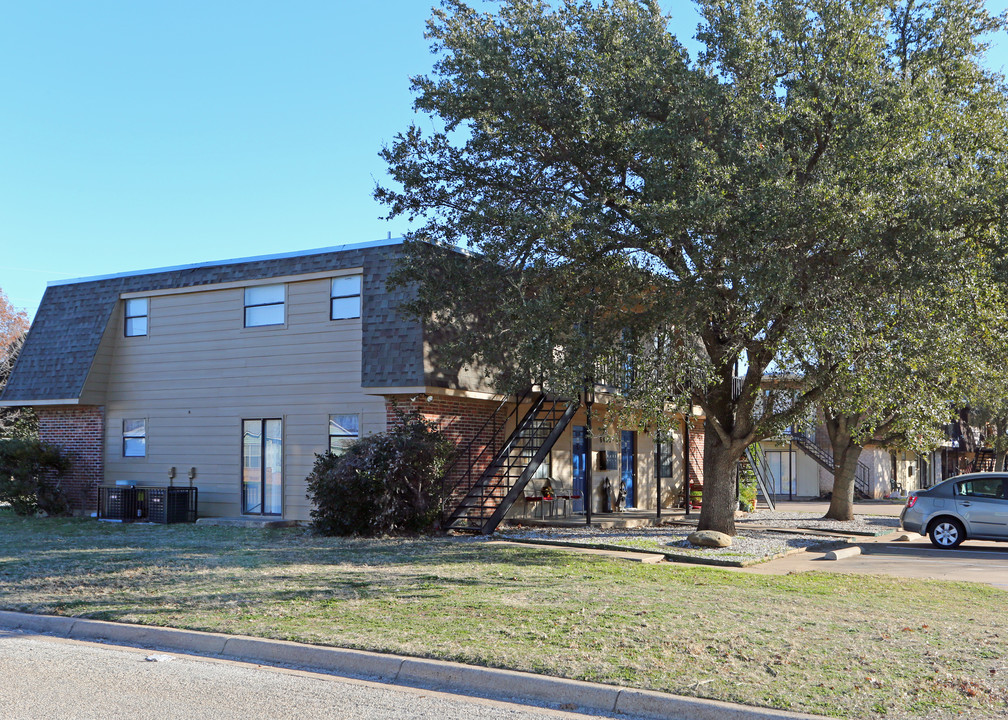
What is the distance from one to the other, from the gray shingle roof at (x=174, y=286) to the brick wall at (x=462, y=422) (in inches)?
25.9

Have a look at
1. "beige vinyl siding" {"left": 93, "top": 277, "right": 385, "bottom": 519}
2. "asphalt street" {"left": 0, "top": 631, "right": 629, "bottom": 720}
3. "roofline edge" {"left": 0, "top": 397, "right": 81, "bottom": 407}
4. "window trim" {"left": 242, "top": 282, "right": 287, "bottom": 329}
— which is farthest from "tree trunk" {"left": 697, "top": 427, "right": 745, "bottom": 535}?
"roofline edge" {"left": 0, "top": 397, "right": 81, "bottom": 407}

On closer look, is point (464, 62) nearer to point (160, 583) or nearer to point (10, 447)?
point (160, 583)

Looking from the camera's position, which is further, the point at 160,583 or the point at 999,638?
the point at 160,583

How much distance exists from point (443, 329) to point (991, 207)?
33.4 feet

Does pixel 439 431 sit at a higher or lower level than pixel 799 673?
higher

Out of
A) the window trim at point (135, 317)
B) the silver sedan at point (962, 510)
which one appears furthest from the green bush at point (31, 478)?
the silver sedan at point (962, 510)

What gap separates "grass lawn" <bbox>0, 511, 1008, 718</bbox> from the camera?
6.95 m

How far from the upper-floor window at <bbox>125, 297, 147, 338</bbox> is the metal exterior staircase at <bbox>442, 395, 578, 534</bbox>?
9405mm

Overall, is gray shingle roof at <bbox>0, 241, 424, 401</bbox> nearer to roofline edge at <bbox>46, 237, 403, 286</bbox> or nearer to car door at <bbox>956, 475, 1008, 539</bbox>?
roofline edge at <bbox>46, 237, 403, 286</bbox>

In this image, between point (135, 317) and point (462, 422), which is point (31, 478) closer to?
point (135, 317)

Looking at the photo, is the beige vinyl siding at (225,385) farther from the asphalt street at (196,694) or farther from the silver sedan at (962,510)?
the asphalt street at (196,694)

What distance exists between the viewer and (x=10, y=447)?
882 inches

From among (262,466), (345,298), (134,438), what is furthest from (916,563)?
(134,438)

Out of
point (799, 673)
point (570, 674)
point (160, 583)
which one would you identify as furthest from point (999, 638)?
point (160, 583)
